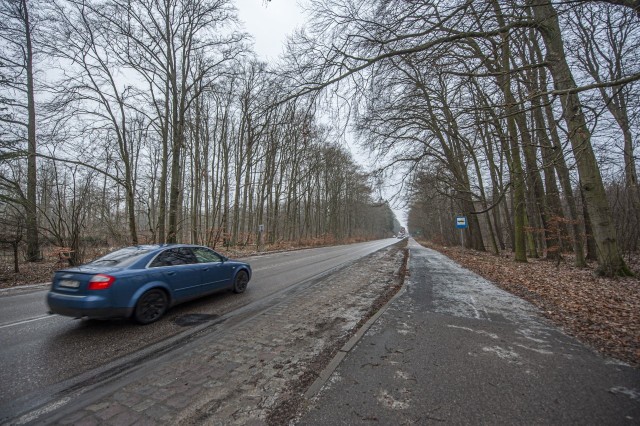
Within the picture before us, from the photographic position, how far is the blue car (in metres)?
4.62

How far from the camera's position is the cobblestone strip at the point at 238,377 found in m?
2.62

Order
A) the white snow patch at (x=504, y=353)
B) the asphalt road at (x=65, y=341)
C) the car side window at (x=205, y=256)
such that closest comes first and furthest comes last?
the asphalt road at (x=65, y=341) < the white snow patch at (x=504, y=353) < the car side window at (x=205, y=256)

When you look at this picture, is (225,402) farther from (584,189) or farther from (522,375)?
(584,189)

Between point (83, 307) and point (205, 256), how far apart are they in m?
2.68

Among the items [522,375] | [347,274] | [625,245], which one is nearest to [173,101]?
[347,274]

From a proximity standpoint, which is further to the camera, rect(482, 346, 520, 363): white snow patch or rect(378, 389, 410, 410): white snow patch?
rect(482, 346, 520, 363): white snow patch

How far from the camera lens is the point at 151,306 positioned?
5273 mm

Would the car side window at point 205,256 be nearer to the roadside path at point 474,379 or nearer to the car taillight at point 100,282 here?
the car taillight at point 100,282

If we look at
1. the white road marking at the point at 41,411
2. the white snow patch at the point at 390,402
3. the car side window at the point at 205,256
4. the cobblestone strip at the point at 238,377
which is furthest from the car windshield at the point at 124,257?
the white snow patch at the point at 390,402

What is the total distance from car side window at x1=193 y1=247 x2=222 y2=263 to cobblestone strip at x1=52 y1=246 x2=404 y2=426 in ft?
7.32

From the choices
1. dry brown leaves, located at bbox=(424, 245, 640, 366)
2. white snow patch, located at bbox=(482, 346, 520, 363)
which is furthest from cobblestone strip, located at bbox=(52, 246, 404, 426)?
dry brown leaves, located at bbox=(424, 245, 640, 366)

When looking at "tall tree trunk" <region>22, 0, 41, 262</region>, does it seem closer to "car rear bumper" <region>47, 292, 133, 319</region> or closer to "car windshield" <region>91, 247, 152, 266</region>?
"car windshield" <region>91, 247, 152, 266</region>

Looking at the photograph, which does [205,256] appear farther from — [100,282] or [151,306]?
[100,282]

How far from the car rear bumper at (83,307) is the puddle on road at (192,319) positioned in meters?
0.91
